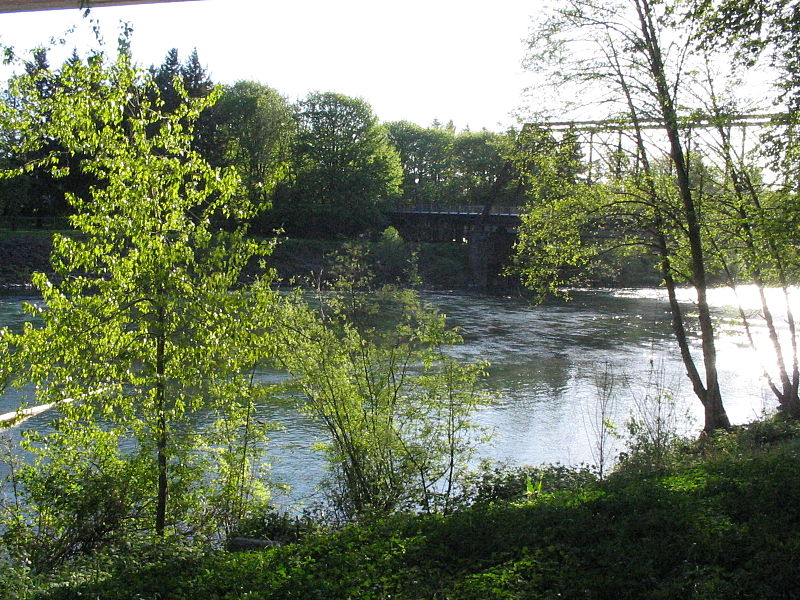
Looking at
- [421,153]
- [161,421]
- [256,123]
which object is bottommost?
[161,421]

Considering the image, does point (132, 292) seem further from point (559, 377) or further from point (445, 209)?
point (445, 209)

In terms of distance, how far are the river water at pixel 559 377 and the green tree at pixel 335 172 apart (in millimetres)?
21857

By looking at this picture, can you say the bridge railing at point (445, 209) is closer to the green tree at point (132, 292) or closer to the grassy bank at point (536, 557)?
the green tree at point (132, 292)

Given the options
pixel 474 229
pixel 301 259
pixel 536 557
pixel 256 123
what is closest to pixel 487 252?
pixel 474 229

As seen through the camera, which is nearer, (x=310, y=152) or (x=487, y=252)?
(x=487, y=252)

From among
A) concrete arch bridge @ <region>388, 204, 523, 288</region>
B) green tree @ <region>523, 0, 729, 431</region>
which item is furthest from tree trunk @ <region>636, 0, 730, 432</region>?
concrete arch bridge @ <region>388, 204, 523, 288</region>

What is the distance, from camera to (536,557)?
17.7 ft

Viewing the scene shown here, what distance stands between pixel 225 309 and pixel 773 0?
22.6ft

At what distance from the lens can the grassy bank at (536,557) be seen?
4785 mm

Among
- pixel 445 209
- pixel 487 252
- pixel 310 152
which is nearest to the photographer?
pixel 487 252

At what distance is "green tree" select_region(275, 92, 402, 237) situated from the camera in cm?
5991

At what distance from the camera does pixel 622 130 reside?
41.9 feet

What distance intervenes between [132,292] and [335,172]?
180 ft

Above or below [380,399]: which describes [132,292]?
above
